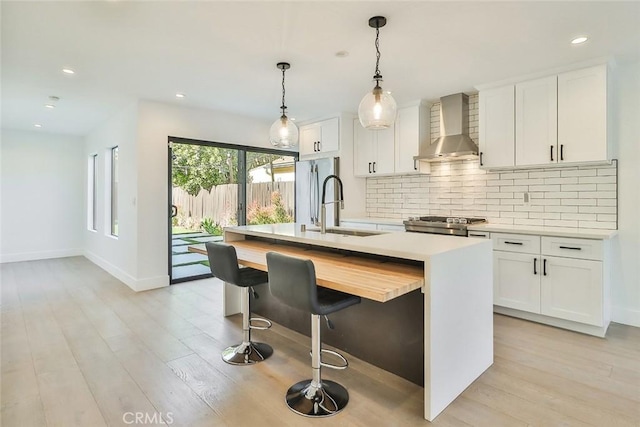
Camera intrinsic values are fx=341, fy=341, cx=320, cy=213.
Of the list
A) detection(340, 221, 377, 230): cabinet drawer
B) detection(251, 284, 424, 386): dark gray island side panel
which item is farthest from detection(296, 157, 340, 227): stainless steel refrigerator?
detection(251, 284, 424, 386): dark gray island side panel

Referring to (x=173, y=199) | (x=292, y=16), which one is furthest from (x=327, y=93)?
(x=173, y=199)

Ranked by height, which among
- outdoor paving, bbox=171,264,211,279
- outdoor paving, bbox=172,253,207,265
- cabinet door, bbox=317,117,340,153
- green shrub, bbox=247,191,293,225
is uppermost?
cabinet door, bbox=317,117,340,153

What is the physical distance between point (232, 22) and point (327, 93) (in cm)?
189

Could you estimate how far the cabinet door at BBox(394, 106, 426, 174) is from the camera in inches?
180

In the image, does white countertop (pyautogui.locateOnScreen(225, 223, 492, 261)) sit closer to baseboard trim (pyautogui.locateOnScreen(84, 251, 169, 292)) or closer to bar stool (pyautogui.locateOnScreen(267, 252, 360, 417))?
bar stool (pyautogui.locateOnScreen(267, 252, 360, 417))

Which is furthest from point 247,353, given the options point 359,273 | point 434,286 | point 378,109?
point 378,109

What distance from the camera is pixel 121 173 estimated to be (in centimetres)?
510

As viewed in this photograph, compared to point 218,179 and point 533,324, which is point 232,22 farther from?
point 533,324

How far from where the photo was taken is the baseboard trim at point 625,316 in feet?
10.7

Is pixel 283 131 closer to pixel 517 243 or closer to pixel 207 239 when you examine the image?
pixel 517 243

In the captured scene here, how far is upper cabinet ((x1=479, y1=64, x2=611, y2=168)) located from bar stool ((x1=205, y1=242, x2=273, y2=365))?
298cm

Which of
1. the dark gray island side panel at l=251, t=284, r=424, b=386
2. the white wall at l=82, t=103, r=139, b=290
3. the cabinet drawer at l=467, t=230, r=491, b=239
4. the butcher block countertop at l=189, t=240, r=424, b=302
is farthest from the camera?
the white wall at l=82, t=103, r=139, b=290

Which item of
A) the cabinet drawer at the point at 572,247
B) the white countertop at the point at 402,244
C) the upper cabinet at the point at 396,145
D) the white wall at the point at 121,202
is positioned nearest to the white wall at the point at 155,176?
the white wall at the point at 121,202

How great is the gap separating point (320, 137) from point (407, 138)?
1455 mm
